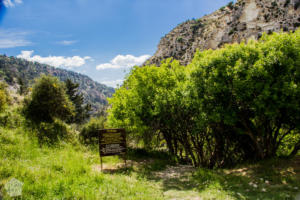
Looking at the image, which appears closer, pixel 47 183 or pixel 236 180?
pixel 47 183

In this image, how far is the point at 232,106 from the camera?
970 cm

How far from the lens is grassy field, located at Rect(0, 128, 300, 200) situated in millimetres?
5559

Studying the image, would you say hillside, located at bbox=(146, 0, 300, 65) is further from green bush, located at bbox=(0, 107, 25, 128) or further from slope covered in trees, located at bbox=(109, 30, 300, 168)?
green bush, located at bbox=(0, 107, 25, 128)

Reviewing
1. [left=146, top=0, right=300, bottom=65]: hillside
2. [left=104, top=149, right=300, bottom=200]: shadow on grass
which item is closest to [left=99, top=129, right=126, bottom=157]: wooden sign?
[left=104, top=149, right=300, bottom=200]: shadow on grass

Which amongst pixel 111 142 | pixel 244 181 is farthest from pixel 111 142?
pixel 244 181

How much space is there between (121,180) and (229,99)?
659cm

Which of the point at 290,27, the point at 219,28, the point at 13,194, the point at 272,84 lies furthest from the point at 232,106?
the point at 219,28

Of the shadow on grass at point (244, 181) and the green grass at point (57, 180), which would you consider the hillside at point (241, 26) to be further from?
the green grass at point (57, 180)

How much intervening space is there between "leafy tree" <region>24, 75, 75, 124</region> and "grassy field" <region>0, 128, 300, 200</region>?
5.85 metres

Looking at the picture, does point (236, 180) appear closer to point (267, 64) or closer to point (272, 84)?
point (272, 84)

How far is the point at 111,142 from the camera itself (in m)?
9.79

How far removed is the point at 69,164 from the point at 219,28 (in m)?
84.2

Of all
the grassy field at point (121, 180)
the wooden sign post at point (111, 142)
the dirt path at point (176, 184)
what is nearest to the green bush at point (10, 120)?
the grassy field at point (121, 180)

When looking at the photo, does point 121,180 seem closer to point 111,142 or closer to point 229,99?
point 111,142
